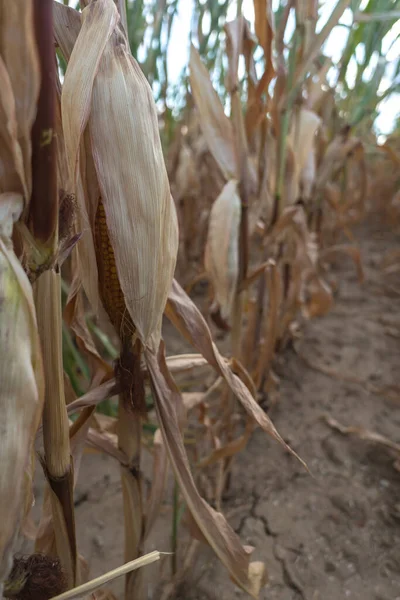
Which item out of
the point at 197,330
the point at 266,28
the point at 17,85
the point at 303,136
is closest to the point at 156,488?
the point at 197,330

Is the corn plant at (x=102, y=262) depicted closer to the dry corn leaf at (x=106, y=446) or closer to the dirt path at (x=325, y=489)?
the dry corn leaf at (x=106, y=446)

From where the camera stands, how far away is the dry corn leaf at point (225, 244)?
716 mm

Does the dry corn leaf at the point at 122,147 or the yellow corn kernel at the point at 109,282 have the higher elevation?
the dry corn leaf at the point at 122,147

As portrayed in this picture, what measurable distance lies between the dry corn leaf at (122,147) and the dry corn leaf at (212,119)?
0.41 m

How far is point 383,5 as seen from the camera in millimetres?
1008

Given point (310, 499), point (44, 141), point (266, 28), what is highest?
point (266, 28)

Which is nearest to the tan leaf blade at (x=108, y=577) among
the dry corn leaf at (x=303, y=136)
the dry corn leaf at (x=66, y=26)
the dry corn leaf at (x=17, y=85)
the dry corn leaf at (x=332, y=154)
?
the dry corn leaf at (x=17, y=85)

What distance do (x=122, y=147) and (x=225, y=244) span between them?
1.28 feet

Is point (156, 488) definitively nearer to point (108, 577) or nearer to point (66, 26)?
point (108, 577)

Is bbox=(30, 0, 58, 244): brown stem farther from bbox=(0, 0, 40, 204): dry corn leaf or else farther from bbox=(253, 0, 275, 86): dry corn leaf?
bbox=(253, 0, 275, 86): dry corn leaf

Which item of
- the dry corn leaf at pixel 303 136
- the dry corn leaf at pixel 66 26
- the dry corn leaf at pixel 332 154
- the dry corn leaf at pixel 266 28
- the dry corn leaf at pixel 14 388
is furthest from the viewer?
the dry corn leaf at pixel 332 154

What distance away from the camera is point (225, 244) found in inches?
28.1

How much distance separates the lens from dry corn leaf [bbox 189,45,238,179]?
731mm

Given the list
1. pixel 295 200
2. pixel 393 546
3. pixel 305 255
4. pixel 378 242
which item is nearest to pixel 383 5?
pixel 295 200
